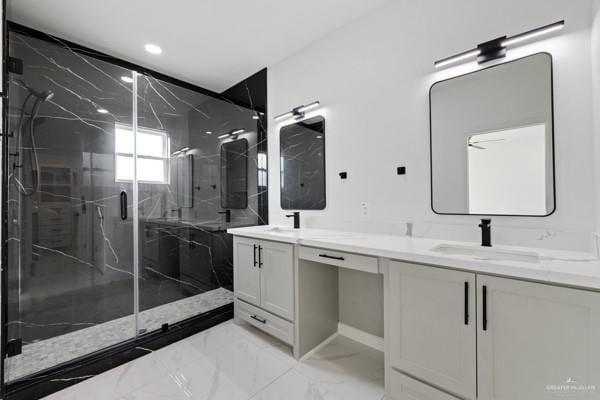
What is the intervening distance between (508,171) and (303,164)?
155 centimetres

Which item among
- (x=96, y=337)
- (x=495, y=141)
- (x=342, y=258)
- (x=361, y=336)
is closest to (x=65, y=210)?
(x=96, y=337)

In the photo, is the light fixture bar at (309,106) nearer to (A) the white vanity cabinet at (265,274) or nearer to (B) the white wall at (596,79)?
(A) the white vanity cabinet at (265,274)

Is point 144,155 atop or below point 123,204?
atop

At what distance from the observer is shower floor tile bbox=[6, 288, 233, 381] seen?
5.56 feet

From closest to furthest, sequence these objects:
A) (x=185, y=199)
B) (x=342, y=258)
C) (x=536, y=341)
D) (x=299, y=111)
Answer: (x=536, y=341) → (x=342, y=258) → (x=299, y=111) → (x=185, y=199)

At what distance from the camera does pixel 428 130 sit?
168 centimetres

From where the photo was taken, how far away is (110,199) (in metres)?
2.23

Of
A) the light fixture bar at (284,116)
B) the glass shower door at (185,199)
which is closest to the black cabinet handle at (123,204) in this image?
the glass shower door at (185,199)

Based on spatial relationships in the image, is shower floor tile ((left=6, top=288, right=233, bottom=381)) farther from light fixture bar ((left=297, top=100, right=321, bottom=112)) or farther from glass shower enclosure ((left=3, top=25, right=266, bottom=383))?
light fixture bar ((left=297, top=100, right=321, bottom=112))

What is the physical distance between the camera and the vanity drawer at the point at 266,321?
1.83 metres

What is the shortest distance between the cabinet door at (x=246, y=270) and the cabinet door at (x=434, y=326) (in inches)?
44.4

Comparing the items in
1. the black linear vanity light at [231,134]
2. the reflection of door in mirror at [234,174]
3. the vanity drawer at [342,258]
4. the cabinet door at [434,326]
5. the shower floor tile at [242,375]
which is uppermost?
the black linear vanity light at [231,134]

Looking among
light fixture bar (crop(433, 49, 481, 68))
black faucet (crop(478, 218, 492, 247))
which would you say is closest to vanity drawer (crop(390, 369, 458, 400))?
black faucet (crop(478, 218, 492, 247))

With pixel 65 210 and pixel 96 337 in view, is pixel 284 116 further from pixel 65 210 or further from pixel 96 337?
pixel 96 337
